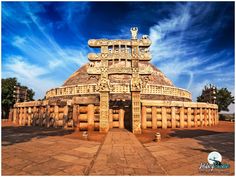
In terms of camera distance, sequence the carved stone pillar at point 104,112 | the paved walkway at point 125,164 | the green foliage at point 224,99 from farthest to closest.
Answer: the green foliage at point 224,99, the carved stone pillar at point 104,112, the paved walkway at point 125,164

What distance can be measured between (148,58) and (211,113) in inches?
341

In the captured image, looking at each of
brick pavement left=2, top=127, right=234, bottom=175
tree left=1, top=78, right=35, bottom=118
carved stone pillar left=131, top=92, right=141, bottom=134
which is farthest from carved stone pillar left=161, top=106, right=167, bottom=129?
tree left=1, top=78, right=35, bottom=118

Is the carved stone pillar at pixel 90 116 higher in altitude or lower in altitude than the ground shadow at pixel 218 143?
higher

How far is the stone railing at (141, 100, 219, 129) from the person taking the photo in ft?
37.6

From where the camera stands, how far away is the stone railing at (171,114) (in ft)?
37.6

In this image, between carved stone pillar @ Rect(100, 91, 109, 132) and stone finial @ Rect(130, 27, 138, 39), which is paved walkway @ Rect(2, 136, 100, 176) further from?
stone finial @ Rect(130, 27, 138, 39)

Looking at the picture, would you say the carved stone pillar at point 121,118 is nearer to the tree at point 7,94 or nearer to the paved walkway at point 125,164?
the paved walkway at point 125,164

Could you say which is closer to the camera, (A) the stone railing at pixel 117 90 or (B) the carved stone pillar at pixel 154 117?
(B) the carved stone pillar at pixel 154 117

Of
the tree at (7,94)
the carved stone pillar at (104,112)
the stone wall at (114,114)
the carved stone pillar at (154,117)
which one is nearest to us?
the carved stone pillar at (104,112)

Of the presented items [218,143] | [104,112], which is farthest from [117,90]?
[218,143]

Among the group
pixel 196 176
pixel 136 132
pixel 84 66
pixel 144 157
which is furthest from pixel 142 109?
pixel 84 66

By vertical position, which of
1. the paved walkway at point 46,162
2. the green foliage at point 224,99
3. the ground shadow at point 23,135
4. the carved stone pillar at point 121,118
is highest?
the green foliage at point 224,99

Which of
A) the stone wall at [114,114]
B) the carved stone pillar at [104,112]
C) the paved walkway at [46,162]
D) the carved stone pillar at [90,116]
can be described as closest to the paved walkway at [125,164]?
the paved walkway at [46,162]

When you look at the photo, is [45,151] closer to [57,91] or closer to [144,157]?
[144,157]
